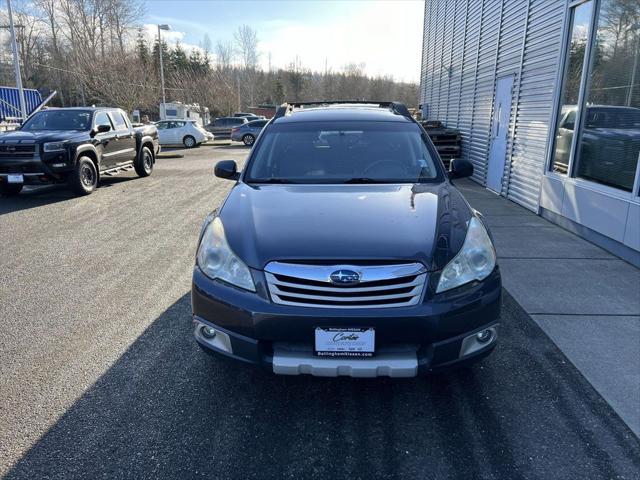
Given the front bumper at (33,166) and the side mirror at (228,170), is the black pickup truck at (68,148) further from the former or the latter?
the side mirror at (228,170)

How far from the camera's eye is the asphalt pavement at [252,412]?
2.28m

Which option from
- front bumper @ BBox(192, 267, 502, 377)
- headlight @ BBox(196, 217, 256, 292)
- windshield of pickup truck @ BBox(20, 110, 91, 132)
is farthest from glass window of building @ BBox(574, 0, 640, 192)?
windshield of pickup truck @ BBox(20, 110, 91, 132)

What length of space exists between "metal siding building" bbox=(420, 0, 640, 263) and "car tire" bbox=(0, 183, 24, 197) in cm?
1010

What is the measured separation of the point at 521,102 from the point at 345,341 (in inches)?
322

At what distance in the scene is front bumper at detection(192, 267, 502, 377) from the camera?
2.37 m

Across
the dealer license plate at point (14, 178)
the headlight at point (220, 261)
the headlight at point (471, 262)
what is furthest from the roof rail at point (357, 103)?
the dealer license plate at point (14, 178)

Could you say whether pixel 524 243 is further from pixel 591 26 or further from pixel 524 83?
pixel 524 83

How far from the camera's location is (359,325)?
7.74 ft

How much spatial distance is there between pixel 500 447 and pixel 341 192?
186 centimetres

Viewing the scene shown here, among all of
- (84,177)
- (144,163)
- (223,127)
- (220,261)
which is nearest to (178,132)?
(223,127)

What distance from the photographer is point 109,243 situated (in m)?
6.32

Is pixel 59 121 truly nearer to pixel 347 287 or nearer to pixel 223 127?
pixel 347 287

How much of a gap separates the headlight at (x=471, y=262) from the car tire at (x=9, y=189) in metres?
10.0

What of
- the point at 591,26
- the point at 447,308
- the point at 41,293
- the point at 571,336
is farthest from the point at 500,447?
the point at 591,26
